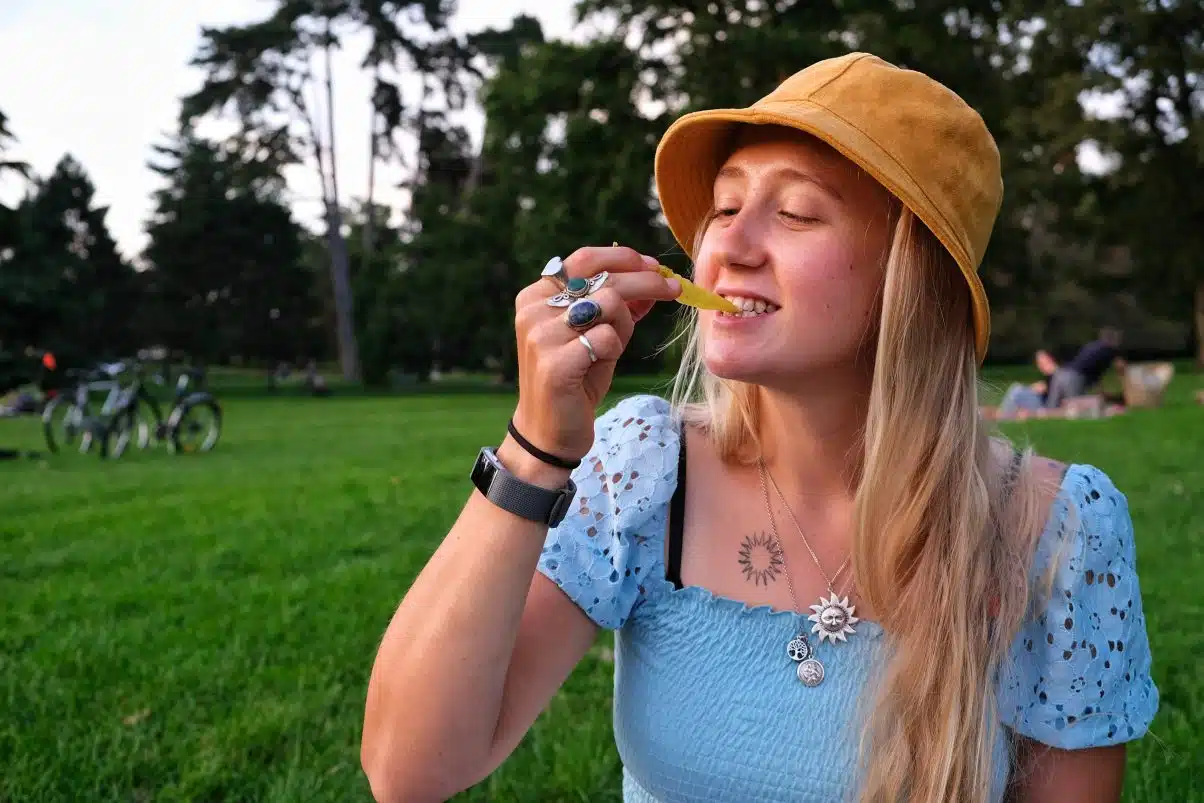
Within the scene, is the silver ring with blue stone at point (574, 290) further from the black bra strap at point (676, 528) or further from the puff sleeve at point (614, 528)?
the black bra strap at point (676, 528)

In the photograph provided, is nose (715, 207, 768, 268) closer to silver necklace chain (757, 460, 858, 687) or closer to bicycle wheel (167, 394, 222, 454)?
silver necklace chain (757, 460, 858, 687)

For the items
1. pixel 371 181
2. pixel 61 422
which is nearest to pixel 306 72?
pixel 371 181

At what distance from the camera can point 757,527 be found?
1.82 m

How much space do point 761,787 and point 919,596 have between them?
15.3 inches

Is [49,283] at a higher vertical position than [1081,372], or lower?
higher

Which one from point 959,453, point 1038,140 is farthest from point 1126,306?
point 959,453

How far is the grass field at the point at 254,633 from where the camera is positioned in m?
2.84

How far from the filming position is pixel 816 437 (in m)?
1.85

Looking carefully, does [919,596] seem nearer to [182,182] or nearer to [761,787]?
[761,787]

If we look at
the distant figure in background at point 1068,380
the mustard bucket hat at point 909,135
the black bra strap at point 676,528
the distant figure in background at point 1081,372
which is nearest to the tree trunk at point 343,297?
the distant figure in background at point 1068,380

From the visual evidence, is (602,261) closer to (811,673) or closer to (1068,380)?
(811,673)

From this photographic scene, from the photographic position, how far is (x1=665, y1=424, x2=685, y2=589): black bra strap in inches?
68.1

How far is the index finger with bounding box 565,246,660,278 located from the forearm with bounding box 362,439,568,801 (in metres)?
0.27

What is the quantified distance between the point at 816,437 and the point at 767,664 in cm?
43
